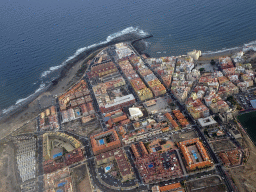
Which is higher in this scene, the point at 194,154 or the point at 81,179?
the point at 81,179

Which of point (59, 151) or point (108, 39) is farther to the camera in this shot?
point (108, 39)

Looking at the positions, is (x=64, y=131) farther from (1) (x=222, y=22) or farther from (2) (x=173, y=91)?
(1) (x=222, y=22)

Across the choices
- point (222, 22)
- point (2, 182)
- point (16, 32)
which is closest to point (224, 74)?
point (222, 22)

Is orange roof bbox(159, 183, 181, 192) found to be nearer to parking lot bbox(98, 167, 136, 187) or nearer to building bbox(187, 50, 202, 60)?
parking lot bbox(98, 167, 136, 187)

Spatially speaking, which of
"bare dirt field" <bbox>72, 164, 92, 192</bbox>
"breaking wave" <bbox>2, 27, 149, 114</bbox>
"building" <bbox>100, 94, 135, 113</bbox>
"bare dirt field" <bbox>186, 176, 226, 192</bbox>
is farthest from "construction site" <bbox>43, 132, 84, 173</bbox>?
"breaking wave" <bbox>2, 27, 149, 114</bbox>

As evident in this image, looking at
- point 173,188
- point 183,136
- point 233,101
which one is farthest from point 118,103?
point 233,101

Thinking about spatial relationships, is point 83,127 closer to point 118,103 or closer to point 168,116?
point 118,103
